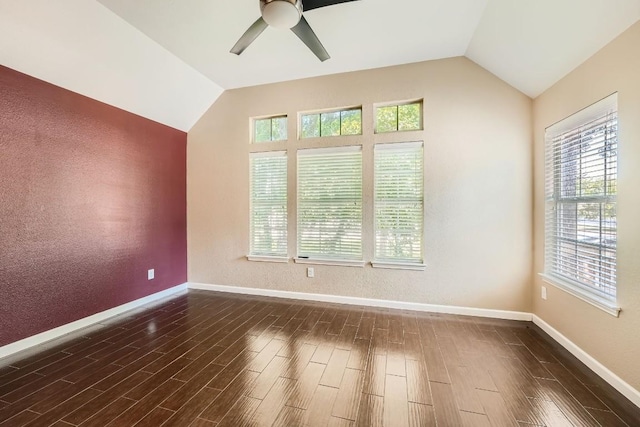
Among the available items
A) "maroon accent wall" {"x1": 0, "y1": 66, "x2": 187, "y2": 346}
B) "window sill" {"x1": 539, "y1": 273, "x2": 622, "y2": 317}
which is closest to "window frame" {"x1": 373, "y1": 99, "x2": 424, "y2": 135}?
"window sill" {"x1": 539, "y1": 273, "x2": 622, "y2": 317}

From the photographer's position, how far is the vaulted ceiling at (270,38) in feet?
7.06

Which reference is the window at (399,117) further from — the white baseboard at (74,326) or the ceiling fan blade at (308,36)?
the white baseboard at (74,326)

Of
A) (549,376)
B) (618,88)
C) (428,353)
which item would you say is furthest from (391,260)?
(618,88)

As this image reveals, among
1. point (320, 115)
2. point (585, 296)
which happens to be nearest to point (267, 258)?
point (320, 115)

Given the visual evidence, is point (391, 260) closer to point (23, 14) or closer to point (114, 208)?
point (114, 208)

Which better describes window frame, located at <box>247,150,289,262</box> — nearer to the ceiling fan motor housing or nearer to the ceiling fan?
the ceiling fan

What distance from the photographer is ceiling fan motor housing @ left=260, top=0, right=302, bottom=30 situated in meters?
1.81

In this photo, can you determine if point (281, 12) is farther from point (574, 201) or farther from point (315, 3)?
point (574, 201)

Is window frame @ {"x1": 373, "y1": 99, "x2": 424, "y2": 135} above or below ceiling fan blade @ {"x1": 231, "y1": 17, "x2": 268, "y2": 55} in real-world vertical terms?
below

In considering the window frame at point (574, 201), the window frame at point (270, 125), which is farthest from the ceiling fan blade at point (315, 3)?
the window frame at point (574, 201)

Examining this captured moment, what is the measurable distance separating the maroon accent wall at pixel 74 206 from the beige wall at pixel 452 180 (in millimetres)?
1739

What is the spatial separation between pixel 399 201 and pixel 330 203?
0.93 meters

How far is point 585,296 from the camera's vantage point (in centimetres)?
226

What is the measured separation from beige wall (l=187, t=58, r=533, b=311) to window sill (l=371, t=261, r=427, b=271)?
70mm
